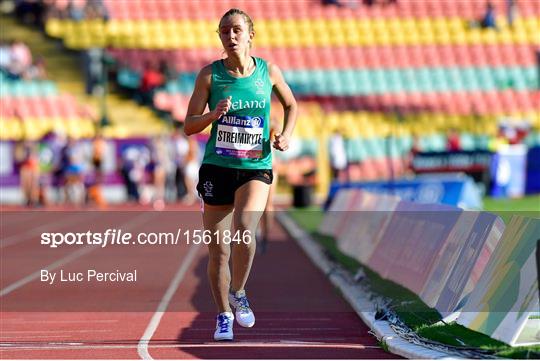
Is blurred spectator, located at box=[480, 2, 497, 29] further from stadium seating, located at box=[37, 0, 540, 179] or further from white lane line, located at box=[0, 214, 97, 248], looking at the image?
white lane line, located at box=[0, 214, 97, 248]

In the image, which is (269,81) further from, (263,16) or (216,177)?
(263,16)

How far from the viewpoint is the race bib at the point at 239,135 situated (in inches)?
333

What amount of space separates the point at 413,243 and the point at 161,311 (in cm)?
234

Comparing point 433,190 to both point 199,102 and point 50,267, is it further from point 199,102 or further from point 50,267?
point 199,102

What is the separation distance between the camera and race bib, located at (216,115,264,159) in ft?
27.8

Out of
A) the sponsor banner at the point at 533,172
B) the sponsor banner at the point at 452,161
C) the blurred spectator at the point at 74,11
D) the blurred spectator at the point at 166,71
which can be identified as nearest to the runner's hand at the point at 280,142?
the sponsor banner at the point at 452,161

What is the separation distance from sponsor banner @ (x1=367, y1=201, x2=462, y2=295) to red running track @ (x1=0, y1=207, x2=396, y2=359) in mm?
616

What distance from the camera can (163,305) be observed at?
38.1 feet

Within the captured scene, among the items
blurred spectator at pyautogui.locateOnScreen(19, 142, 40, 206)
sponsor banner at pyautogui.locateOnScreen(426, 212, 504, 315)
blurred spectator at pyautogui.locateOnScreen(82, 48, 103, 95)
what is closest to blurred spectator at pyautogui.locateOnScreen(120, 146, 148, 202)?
blurred spectator at pyautogui.locateOnScreen(19, 142, 40, 206)

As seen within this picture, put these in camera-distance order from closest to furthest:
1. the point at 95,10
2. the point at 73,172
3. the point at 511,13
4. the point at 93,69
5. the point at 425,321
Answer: the point at 425,321
the point at 73,172
the point at 93,69
the point at 95,10
the point at 511,13

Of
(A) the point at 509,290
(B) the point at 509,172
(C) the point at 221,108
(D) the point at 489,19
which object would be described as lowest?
(B) the point at 509,172

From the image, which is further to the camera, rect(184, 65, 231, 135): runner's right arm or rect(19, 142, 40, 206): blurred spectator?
rect(19, 142, 40, 206): blurred spectator

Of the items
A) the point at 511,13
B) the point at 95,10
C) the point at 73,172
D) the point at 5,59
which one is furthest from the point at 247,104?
the point at 511,13

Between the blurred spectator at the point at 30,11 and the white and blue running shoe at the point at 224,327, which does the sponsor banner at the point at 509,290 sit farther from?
the blurred spectator at the point at 30,11
